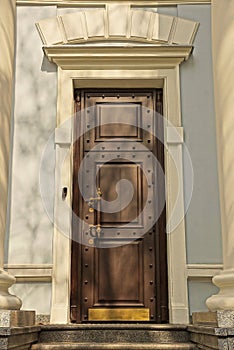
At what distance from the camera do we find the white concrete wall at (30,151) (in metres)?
5.74

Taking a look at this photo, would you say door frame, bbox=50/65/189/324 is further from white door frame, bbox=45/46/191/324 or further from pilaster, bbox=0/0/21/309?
pilaster, bbox=0/0/21/309

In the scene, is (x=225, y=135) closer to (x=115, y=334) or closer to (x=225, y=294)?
(x=225, y=294)

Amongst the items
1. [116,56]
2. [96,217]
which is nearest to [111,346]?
[96,217]

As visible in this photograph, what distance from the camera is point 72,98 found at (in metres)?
6.21

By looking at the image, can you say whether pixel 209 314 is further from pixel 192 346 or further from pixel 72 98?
pixel 72 98

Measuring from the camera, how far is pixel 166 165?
605cm

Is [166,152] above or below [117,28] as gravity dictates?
below

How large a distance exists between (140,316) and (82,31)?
3.05 meters

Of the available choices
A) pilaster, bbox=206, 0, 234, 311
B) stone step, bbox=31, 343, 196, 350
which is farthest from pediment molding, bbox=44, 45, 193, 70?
stone step, bbox=31, 343, 196, 350

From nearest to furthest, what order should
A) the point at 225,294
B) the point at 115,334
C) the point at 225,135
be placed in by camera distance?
the point at 225,294, the point at 225,135, the point at 115,334

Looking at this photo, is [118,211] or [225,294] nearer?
[225,294]

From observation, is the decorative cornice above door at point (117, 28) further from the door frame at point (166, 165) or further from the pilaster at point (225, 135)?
the pilaster at point (225, 135)

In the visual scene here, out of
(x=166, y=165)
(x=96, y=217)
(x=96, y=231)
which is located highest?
(x=166, y=165)

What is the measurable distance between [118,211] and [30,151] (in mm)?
1104
